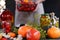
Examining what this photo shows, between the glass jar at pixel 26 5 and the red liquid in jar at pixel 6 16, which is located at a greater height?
the glass jar at pixel 26 5

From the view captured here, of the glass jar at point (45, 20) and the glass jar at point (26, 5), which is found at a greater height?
the glass jar at point (26, 5)

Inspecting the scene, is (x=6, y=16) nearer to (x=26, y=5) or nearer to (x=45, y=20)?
(x=26, y=5)

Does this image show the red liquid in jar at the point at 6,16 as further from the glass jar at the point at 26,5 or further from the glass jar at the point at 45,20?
the glass jar at the point at 45,20

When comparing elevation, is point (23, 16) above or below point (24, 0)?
below

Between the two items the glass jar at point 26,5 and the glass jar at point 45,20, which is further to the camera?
the glass jar at point 26,5

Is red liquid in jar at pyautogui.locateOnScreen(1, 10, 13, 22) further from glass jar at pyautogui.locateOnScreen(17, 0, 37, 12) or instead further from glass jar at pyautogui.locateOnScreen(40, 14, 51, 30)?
glass jar at pyautogui.locateOnScreen(40, 14, 51, 30)

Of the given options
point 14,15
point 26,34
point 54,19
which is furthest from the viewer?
point 14,15

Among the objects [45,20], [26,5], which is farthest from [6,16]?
[45,20]

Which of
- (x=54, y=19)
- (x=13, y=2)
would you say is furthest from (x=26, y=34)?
(x=13, y=2)

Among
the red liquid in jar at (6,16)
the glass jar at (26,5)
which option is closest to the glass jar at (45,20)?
the glass jar at (26,5)

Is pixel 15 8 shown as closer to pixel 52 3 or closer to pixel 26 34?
pixel 52 3

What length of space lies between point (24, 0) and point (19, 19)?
0.56 feet

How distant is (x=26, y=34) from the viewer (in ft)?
3.28

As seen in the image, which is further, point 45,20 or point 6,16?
point 6,16
